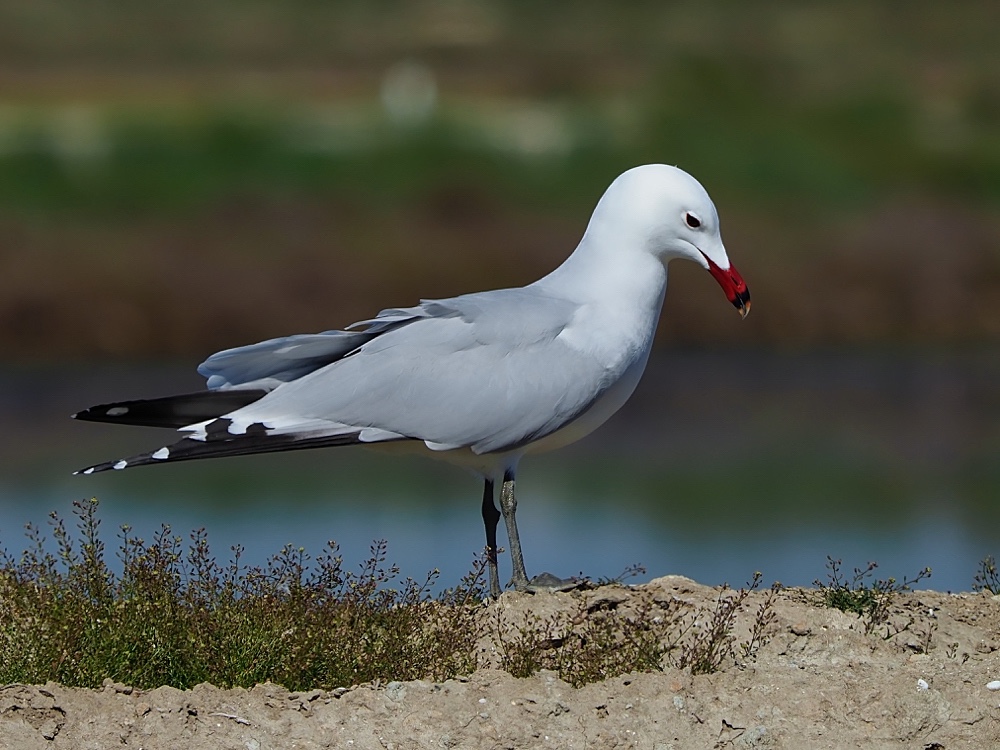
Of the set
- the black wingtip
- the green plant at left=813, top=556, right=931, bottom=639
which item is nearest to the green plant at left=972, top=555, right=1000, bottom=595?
the green plant at left=813, top=556, right=931, bottom=639

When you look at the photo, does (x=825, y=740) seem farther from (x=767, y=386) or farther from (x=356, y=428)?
(x=767, y=386)

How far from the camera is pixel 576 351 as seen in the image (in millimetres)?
5004

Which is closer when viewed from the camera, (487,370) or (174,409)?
(487,370)

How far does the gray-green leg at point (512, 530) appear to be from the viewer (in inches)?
201

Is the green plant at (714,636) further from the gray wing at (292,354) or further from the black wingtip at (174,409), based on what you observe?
the black wingtip at (174,409)

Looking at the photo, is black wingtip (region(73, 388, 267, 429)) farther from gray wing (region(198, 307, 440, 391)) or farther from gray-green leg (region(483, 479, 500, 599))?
gray-green leg (region(483, 479, 500, 599))

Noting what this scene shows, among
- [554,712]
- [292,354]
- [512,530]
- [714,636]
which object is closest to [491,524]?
[512,530]

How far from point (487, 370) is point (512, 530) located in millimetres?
528

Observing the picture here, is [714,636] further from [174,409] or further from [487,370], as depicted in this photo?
[174,409]

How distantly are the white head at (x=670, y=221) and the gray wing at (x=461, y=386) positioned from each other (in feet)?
1.18

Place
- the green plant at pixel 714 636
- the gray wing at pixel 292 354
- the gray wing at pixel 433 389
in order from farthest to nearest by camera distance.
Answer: the gray wing at pixel 292 354, the gray wing at pixel 433 389, the green plant at pixel 714 636

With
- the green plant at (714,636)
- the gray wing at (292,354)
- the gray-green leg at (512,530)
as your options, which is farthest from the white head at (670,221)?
the green plant at (714,636)

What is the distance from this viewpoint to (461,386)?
4.99m

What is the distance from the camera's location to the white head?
5.19 metres
